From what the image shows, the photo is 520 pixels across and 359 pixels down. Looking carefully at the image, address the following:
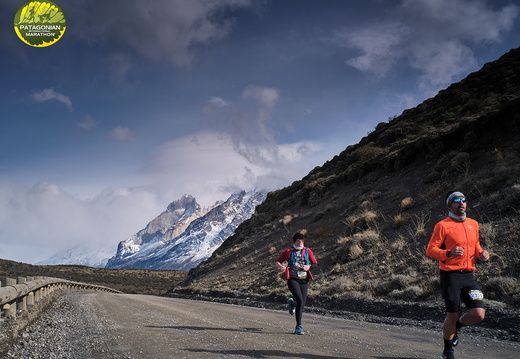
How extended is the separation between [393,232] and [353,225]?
3764mm

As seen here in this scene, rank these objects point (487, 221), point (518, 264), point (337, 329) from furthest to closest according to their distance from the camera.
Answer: point (487, 221)
point (518, 264)
point (337, 329)

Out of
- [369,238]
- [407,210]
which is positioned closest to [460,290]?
[369,238]

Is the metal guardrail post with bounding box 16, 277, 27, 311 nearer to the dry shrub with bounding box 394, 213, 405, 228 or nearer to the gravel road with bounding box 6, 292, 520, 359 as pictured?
the gravel road with bounding box 6, 292, 520, 359

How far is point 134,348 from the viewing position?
5453mm

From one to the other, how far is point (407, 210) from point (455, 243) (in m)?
15.3

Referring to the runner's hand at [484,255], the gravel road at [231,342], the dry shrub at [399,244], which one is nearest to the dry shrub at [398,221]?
the dry shrub at [399,244]

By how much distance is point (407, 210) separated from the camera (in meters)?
19.0

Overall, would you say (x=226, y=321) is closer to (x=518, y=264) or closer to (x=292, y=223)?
(x=518, y=264)

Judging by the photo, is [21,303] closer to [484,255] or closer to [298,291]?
[298,291]

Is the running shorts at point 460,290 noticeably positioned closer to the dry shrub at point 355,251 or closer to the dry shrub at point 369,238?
the dry shrub at point 355,251

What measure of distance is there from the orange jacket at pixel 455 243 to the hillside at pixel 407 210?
459 centimetres

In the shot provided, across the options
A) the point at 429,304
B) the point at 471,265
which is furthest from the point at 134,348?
the point at 429,304

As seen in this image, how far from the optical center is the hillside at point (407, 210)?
11.8 m

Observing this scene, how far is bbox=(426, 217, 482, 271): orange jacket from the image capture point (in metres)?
4.65
